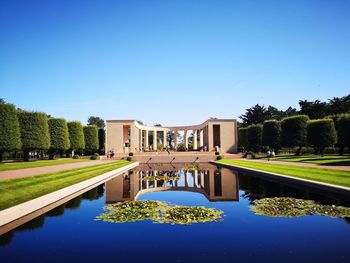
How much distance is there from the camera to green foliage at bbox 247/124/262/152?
49312mm

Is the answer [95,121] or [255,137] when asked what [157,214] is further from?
[95,121]

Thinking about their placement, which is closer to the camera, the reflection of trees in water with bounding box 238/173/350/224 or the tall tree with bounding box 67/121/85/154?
the reflection of trees in water with bounding box 238/173/350/224

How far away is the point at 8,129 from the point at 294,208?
93.6 feet

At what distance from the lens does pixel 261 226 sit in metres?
6.85

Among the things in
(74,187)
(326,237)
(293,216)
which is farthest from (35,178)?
(326,237)

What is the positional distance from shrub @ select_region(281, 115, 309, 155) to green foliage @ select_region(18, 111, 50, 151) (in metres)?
32.5

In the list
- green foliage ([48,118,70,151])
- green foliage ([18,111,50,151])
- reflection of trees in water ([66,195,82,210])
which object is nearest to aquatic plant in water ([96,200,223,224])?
reflection of trees in water ([66,195,82,210])

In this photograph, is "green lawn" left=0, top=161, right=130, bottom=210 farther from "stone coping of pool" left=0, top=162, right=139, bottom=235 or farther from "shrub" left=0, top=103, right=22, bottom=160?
"shrub" left=0, top=103, right=22, bottom=160

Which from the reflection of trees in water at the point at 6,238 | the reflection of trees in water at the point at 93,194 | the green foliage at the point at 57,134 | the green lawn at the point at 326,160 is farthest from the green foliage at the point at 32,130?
the reflection of trees in water at the point at 6,238

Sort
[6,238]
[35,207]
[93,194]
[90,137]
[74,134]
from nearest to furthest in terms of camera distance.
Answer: [6,238] < [35,207] < [93,194] < [74,134] < [90,137]

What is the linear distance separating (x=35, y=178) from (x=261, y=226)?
34.9 feet

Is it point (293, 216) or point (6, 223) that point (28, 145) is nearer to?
point (6, 223)

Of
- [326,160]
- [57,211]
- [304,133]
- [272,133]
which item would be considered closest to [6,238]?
[57,211]

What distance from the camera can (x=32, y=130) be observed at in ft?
107
